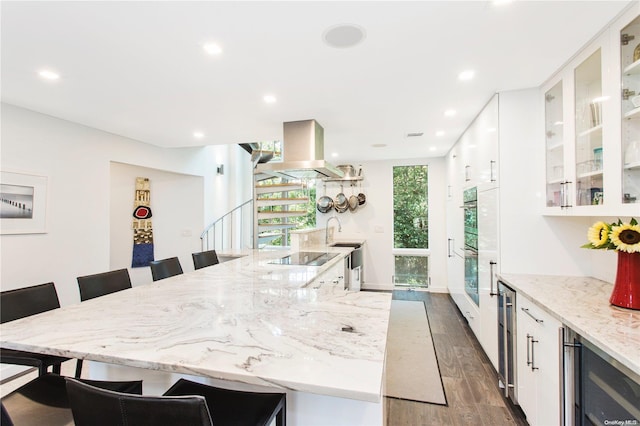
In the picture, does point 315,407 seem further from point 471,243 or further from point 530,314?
point 471,243

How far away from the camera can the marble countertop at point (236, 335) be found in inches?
35.0

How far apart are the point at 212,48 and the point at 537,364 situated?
8.96 feet

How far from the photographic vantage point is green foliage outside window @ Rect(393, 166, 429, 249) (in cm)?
536

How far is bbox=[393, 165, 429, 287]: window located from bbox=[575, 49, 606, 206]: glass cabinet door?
3484mm

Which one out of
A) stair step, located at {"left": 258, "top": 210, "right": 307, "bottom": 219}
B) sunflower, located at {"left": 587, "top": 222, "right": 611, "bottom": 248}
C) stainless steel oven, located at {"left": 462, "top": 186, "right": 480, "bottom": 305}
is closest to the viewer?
sunflower, located at {"left": 587, "top": 222, "right": 611, "bottom": 248}

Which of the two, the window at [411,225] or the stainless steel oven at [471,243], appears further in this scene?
the window at [411,225]

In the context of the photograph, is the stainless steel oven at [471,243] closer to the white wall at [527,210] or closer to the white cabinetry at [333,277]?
the white wall at [527,210]

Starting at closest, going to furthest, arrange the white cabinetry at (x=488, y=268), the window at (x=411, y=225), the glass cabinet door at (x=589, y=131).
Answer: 1. the glass cabinet door at (x=589, y=131)
2. the white cabinetry at (x=488, y=268)
3. the window at (x=411, y=225)

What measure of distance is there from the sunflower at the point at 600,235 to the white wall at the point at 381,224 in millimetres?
3709

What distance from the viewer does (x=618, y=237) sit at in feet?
4.75

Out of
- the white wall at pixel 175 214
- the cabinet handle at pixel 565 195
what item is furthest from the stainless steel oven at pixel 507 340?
the white wall at pixel 175 214

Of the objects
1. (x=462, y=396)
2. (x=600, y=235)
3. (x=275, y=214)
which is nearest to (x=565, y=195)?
(x=600, y=235)

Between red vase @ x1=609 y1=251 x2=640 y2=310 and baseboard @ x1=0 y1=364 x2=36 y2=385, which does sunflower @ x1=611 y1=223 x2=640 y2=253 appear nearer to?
red vase @ x1=609 y1=251 x2=640 y2=310

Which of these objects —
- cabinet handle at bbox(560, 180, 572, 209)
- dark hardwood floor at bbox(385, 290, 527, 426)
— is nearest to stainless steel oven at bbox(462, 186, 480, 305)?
dark hardwood floor at bbox(385, 290, 527, 426)
